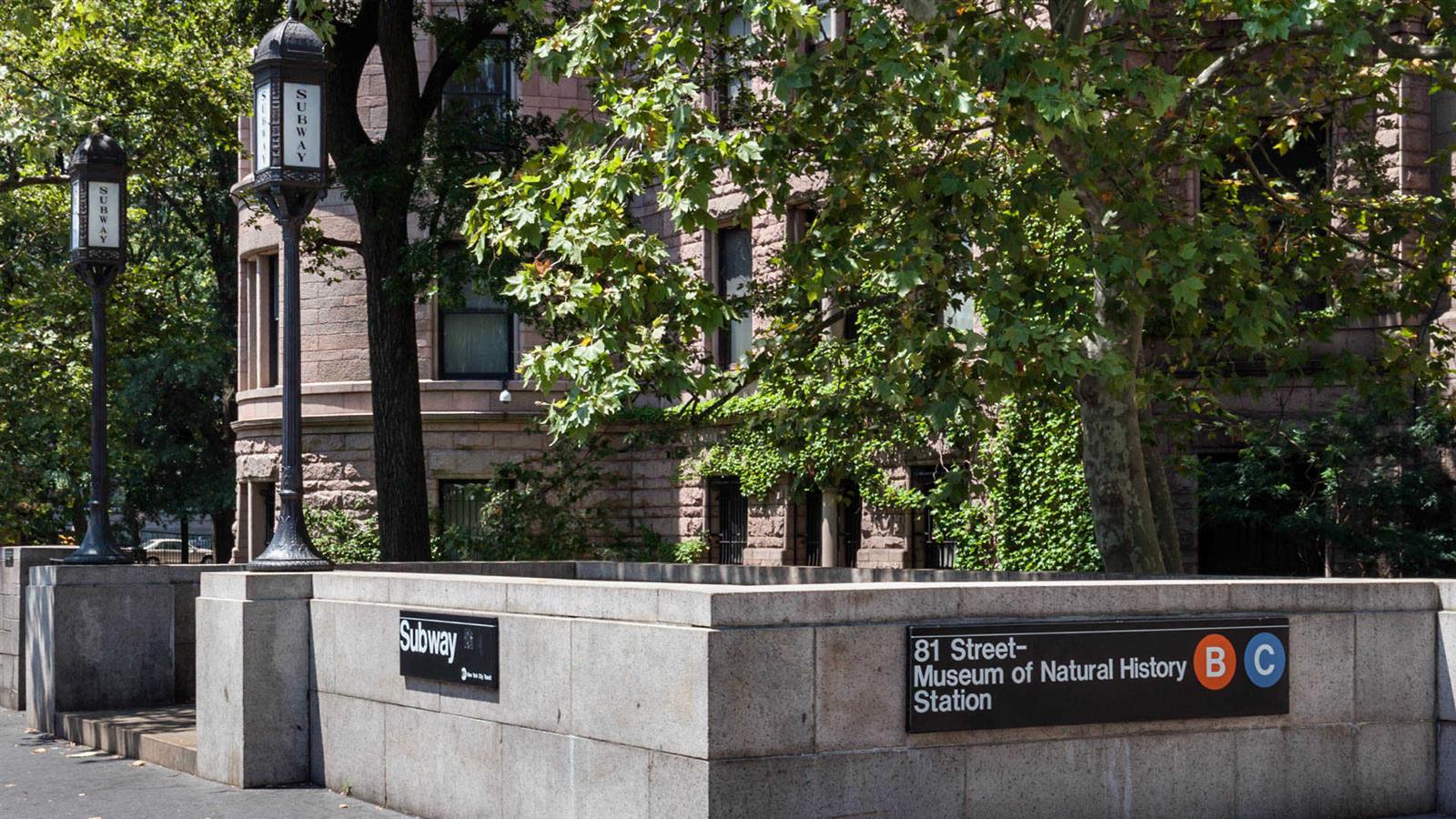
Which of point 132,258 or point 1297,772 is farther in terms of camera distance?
point 132,258

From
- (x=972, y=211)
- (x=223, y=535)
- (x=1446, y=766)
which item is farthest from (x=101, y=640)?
(x=223, y=535)

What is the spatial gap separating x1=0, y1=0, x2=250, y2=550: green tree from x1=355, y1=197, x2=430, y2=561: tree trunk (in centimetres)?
303

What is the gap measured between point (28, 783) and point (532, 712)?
456 cm

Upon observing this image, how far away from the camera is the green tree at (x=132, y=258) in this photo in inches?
796

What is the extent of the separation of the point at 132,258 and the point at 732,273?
20.9 m

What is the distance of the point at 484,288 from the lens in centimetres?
1936

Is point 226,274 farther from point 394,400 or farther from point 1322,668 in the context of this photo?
point 1322,668

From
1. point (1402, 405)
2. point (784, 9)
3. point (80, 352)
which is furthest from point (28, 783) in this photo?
point (80, 352)

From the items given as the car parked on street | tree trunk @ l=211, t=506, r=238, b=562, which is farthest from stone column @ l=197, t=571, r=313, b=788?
the car parked on street

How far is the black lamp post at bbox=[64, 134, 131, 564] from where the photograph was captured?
52.0 ft

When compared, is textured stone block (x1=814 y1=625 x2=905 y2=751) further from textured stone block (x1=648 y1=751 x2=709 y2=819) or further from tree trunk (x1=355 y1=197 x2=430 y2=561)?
tree trunk (x1=355 y1=197 x2=430 y2=561)

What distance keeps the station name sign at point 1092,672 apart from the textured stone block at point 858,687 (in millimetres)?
83

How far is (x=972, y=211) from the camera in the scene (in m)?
13.2

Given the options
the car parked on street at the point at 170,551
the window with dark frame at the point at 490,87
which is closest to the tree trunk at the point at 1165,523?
the window with dark frame at the point at 490,87
